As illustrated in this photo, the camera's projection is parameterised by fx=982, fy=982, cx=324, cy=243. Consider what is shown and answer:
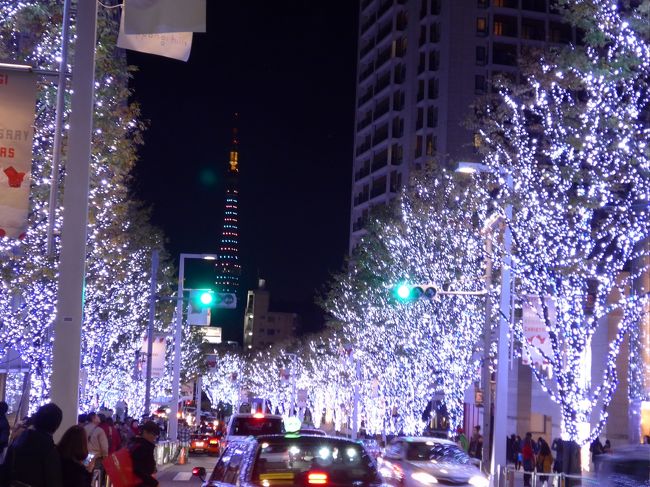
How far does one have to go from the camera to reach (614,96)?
18.9 meters

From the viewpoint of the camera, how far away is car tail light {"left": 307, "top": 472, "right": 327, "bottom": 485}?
10125mm

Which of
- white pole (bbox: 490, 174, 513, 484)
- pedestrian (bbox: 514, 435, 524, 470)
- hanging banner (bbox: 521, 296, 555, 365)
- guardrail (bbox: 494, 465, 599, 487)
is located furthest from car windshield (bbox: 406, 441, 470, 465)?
pedestrian (bbox: 514, 435, 524, 470)

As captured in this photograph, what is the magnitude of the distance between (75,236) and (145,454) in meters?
2.54

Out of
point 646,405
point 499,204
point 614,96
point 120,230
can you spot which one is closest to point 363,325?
point 646,405

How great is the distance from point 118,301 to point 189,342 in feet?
116

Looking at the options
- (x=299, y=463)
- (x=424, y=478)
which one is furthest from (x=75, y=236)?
(x=424, y=478)

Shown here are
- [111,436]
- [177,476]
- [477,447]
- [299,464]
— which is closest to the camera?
[299,464]

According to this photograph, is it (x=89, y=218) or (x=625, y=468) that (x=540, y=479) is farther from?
(x=625, y=468)

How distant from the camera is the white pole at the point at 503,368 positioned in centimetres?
2302

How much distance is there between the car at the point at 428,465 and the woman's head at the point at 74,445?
11.0 meters

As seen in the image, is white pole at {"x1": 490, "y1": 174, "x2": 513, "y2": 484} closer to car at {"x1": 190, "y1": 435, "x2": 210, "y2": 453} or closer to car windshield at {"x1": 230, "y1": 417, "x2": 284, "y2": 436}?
car windshield at {"x1": 230, "y1": 417, "x2": 284, "y2": 436}

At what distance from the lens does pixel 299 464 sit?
34.1ft

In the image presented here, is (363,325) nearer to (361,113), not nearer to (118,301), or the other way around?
(118,301)

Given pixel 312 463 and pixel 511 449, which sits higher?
pixel 312 463
